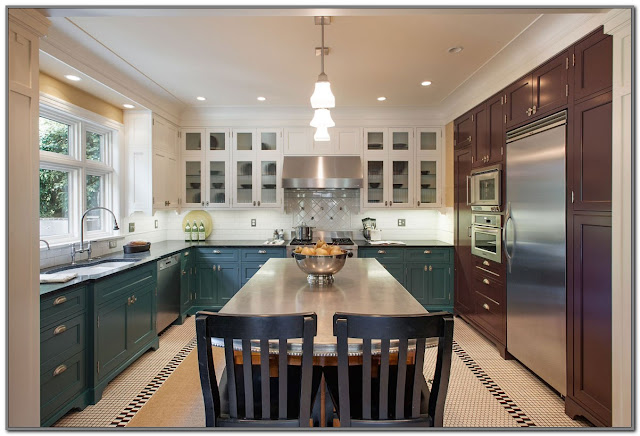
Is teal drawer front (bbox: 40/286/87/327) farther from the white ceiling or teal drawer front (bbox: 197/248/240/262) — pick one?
teal drawer front (bbox: 197/248/240/262)

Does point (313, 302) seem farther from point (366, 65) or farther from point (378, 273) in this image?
point (366, 65)

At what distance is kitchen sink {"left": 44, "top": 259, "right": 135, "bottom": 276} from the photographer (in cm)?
285

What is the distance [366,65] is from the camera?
341 cm

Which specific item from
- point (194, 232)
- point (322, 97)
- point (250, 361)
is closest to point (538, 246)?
point (322, 97)

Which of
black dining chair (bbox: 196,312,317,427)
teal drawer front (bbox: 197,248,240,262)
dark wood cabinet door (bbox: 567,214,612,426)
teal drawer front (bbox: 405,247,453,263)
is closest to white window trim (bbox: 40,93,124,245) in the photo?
teal drawer front (bbox: 197,248,240,262)

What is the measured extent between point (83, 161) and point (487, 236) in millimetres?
3880

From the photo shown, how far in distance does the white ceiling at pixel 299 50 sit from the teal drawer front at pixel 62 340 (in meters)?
1.98

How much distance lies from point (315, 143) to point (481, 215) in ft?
7.40

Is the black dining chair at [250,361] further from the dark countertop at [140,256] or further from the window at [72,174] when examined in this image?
the window at [72,174]

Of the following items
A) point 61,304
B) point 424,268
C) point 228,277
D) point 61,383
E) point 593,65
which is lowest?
point 61,383

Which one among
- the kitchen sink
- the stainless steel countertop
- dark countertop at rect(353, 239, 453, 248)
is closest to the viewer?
the stainless steel countertop

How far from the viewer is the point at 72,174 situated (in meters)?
3.52

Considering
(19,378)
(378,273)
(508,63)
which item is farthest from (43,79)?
(508,63)

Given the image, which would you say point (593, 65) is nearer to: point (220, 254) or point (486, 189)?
point (486, 189)
